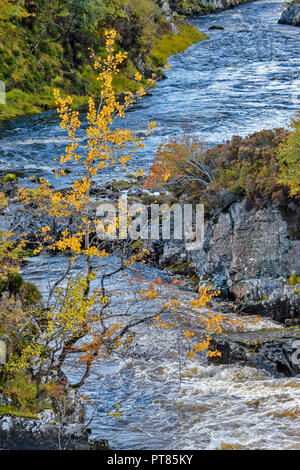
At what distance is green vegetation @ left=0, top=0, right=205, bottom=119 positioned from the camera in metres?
40.8

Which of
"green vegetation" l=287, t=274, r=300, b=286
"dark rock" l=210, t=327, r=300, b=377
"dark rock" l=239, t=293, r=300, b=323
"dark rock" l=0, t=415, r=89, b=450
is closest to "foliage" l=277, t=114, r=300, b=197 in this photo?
"green vegetation" l=287, t=274, r=300, b=286

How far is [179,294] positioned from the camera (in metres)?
20.0

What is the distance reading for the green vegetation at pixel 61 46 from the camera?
1607 inches

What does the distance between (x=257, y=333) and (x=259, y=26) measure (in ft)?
222

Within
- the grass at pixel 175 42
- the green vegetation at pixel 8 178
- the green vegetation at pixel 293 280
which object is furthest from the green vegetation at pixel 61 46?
the green vegetation at pixel 293 280

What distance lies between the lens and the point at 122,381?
14.6m

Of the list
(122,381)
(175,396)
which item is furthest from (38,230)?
(175,396)

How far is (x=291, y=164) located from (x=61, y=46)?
33360mm

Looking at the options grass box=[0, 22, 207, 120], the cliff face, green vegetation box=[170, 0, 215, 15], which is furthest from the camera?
green vegetation box=[170, 0, 215, 15]

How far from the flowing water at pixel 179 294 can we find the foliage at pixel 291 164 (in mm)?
5185

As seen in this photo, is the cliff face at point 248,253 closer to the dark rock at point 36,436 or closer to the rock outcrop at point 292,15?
the dark rock at point 36,436

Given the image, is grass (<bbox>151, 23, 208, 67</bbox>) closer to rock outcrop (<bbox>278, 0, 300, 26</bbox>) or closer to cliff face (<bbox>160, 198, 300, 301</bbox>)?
rock outcrop (<bbox>278, 0, 300, 26</bbox>)

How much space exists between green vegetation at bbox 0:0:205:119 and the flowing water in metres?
3.31

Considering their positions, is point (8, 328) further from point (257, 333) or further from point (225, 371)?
point (257, 333)
